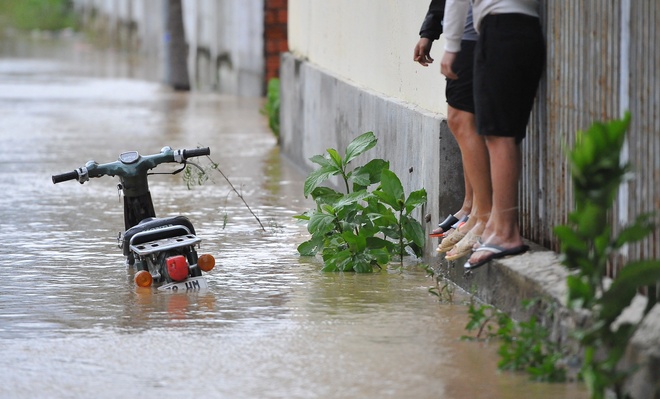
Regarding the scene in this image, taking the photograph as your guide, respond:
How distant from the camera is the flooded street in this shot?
5.27 metres

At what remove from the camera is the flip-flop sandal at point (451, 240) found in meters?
6.97

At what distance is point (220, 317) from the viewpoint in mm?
6488

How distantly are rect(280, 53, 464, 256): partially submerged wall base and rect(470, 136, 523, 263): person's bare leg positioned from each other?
95 cm

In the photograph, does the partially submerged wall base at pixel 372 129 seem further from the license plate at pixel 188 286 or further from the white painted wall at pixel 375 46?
the license plate at pixel 188 286

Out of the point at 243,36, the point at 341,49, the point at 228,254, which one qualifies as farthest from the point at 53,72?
the point at 228,254

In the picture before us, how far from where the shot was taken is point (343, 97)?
10.9m

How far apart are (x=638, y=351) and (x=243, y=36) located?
703 inches

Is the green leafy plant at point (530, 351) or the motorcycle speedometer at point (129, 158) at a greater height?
the motorcycle speedometer at point (129, 158)

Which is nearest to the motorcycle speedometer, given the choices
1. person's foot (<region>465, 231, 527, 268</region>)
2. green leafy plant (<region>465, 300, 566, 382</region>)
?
person's foot (<region>465, 231, 527, 268</region>)

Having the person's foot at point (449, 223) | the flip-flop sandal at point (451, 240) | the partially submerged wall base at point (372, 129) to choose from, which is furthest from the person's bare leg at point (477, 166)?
the partially submerged wall base at point (372, 129)

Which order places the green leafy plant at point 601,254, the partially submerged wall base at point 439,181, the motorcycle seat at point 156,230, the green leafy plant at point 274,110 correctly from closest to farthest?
the green leafy plant at point 601,254
the partially submerged wall base at point 439,181
the motorcycle seat at point 156,230
the green leafy plant at point 274,110

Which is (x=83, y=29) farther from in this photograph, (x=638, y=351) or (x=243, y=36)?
(x=638, y=351)

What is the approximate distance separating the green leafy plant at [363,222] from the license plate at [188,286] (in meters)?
0.78

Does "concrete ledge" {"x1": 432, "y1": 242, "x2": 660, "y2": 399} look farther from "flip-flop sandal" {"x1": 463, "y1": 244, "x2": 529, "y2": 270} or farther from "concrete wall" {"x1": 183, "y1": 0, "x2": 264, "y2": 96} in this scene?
"concrete wall" {"x1": 183, "y1": 0, "x2": 264, "y2": 96}
